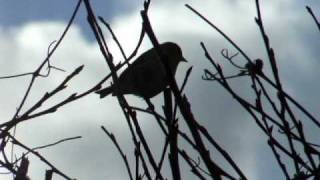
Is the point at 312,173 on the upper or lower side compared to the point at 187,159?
lower

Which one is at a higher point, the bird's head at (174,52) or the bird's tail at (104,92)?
the bird's head at (174,52)

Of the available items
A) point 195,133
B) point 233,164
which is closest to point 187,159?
point 233,164

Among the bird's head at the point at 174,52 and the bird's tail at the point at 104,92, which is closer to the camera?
the bird's tail at the point at 104,92

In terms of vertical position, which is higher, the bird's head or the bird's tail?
the bird's head

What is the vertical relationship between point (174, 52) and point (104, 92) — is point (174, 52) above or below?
above

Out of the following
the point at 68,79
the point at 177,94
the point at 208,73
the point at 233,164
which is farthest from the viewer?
the point at 208,73

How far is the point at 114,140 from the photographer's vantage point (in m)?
2.34

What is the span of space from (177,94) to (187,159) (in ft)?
1.70

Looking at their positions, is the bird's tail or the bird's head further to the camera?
the bird's head

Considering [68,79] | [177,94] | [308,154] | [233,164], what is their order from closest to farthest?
[177,94] < [233,164] < [308,154] < [68,79]

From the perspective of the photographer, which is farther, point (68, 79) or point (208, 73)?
point (208, 73)

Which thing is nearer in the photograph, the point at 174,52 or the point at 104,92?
the point at 104,92

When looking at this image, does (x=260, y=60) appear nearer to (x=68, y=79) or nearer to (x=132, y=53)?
(x=132, y=53)

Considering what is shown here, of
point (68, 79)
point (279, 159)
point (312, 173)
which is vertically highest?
point (68, 79)
